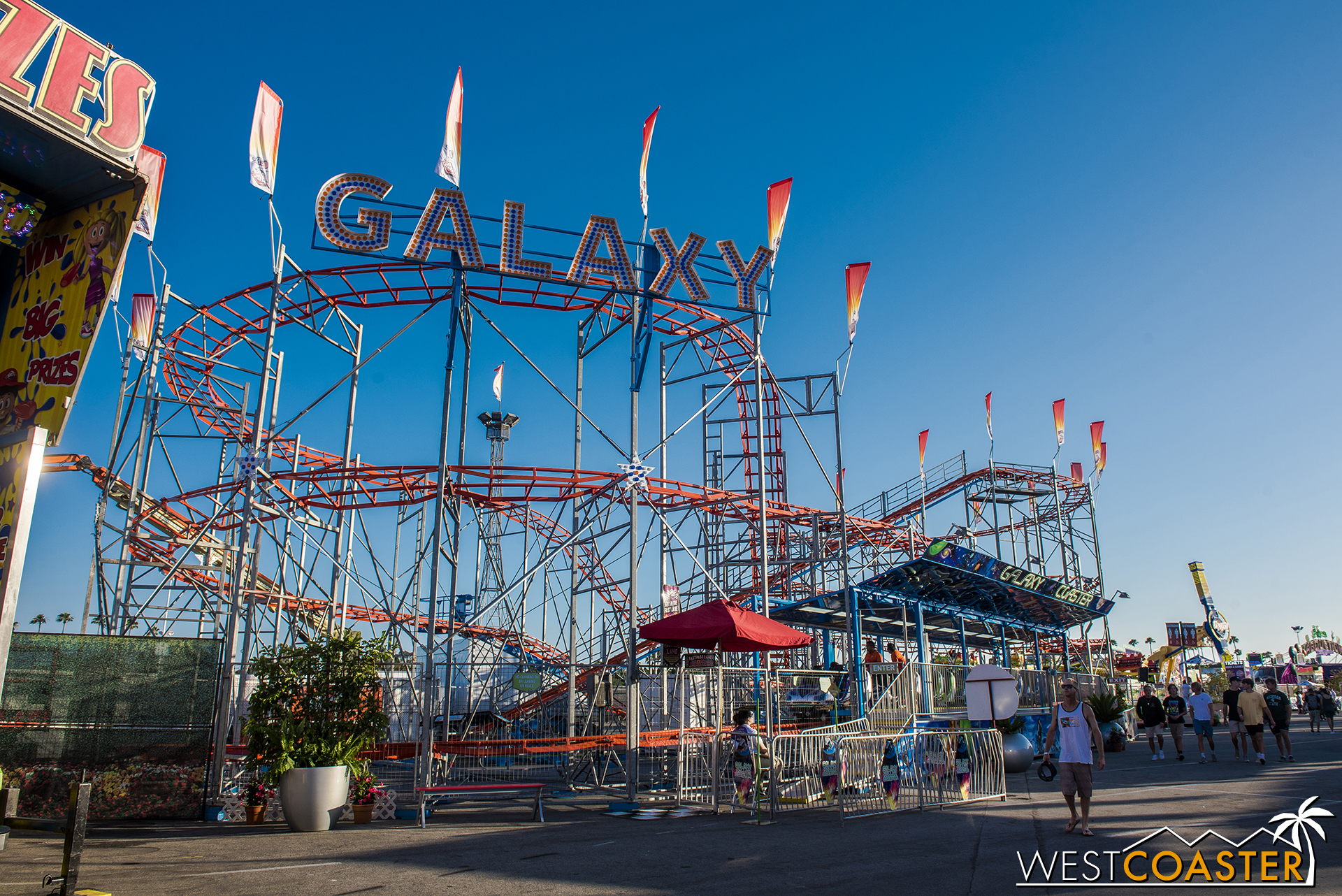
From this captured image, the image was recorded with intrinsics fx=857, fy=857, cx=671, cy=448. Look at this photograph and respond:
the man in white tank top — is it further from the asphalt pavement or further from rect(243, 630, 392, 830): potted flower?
rect(243, 630, 392, 830): potted flower

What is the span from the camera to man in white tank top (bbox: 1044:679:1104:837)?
7.63 m

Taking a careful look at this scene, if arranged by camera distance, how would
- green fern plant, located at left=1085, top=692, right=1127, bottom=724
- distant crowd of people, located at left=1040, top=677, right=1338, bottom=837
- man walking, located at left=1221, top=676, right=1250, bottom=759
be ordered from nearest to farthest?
distant crowd of people, located at left=1040, top=677, right=1338, bottom=837
man walking, located at left=1221, top=676, right=1250, bottom=759
green fern plant, located at left=1085, top=692, right=1127, bottom=724

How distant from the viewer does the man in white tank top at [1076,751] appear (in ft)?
25.0

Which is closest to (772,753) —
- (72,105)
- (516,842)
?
(516,842)

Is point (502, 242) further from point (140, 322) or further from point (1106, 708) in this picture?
point (1106, 708)

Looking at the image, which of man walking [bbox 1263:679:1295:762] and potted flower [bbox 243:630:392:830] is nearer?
potted flower [bbox 243:630:392:830]

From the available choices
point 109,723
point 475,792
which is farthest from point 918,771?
point 109,723

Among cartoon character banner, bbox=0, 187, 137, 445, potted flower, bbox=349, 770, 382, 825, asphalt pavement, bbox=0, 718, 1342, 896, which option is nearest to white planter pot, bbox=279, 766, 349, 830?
asphalt pavement, bbox=0, 718, 1342, 896

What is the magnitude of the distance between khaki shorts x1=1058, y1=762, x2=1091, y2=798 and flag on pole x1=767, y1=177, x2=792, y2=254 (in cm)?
1241

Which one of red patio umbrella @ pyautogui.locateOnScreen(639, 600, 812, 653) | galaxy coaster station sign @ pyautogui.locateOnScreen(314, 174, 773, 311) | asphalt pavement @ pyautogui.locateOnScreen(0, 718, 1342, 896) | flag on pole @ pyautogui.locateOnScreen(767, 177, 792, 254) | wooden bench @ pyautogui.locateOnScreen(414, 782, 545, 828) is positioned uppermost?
flag on pole @ pyautogui.locateOnScreen(767, 177, 792, 254)

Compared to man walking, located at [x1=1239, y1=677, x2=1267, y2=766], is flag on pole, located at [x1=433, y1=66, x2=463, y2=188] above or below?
above

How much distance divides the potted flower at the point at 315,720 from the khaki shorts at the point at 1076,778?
7309mm

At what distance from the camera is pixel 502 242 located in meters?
14.1

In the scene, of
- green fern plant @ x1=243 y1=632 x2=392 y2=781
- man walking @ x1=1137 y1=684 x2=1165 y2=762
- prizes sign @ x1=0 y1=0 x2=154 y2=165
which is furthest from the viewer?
man walking @ x1=1137 y1=684 x2=1165 y2=762
